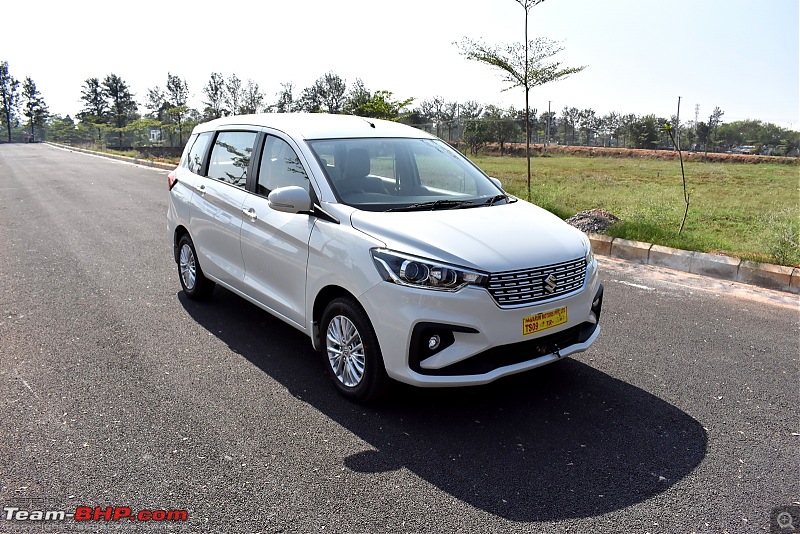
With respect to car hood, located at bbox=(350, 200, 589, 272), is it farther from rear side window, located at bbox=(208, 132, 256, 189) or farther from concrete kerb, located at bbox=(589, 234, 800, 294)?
concrete kerb, located at bbox=(589, 234, 800, 294)

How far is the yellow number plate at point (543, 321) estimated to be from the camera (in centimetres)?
355

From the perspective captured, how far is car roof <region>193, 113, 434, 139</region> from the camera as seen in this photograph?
182 inches

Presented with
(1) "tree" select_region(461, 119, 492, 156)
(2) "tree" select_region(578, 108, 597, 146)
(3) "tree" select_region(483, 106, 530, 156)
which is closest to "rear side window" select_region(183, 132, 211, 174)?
(1) "tree" select_region(461, 119, 492, 156)

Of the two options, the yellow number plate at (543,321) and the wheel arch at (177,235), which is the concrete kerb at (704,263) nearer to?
the yellow number plate at (543,321)

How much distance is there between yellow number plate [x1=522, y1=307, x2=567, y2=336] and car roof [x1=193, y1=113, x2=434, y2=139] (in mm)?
2068

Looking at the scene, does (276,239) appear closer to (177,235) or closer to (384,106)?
(177,235)

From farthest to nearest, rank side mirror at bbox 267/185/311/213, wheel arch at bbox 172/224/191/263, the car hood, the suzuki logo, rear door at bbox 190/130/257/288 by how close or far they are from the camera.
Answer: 1. wheel arch at bbox 172/224/191/263
2. rear door at bbox 190/130/257/288
3. side mirror at bbox 267/185/311/213
4. the suzuki logo
5. the car hood

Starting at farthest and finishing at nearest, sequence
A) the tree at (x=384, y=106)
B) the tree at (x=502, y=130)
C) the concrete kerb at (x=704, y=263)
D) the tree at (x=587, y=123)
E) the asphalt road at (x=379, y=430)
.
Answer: the tree at (x=587, y=123)
the tree at (x=502, y=130)
the tree at (x=384, y=106)
the concrete kerb at (x=704, y=263)
the asphalt road at (x=379, y=430)

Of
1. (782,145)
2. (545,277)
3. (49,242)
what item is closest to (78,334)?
(545,277)

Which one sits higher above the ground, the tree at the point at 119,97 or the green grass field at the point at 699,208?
the tree at the point at 119,97

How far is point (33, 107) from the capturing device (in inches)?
3907

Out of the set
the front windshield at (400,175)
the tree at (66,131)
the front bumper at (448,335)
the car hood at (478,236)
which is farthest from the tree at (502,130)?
the tree at (66,131)

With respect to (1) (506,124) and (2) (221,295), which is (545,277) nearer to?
(2) (221,295)
